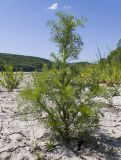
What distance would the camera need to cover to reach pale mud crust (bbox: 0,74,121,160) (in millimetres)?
3080

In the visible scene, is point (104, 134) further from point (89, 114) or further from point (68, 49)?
point (68, 49)

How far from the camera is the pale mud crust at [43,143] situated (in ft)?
10.1

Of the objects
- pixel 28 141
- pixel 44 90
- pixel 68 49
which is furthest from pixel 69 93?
pixel 28 141

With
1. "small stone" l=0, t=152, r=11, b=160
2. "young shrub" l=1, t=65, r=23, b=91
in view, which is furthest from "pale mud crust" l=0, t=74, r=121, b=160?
"young shrub" l=1, t=65, r=23, b=91

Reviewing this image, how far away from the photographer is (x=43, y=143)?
11.0 ft

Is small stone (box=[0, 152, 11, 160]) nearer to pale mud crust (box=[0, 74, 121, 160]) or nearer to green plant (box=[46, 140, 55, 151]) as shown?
pale mud crust (box=[0, 74, 121, 160])

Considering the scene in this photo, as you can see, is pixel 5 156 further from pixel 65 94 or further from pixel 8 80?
pixel 8 80

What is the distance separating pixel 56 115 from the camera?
11.0ft

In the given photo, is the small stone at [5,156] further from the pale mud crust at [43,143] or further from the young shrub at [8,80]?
the young shrub at [8,80]

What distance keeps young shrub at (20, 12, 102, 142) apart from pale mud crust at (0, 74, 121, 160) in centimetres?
18

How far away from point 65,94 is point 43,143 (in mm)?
568

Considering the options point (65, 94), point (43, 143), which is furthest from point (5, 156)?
point (65, 94)

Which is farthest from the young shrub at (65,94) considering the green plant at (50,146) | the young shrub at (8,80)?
the young shrub at (8,80)

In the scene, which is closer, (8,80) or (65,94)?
(65,94)
